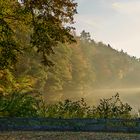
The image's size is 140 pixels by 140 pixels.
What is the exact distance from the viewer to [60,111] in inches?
616

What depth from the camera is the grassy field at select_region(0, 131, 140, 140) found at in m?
11.2

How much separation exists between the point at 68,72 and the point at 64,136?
7068 cm

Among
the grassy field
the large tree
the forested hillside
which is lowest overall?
the grassy field

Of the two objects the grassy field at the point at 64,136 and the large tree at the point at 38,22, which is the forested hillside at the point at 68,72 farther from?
the grassy field at the point at 64,136

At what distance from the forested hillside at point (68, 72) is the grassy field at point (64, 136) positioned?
6889 millimetres

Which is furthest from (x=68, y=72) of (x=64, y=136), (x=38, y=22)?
(x=64, y=136)

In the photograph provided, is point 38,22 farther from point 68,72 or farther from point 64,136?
point 68,72

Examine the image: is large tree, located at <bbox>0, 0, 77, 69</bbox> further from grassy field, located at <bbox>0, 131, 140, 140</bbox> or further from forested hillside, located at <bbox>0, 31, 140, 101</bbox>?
grassy field, located at <bbox>0, 131, 140, 140</bbox>

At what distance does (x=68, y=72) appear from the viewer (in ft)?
270

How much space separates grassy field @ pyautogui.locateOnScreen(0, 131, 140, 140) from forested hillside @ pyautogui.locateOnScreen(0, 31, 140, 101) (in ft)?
22.6

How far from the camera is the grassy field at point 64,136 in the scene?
11242 mm

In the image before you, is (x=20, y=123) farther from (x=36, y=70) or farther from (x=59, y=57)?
(x=59, y=57)

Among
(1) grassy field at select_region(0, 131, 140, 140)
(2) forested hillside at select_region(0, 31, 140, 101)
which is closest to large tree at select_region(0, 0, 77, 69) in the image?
(2) forested hillside at select_region(0, 31, 140, 101)

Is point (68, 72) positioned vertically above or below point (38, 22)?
above
